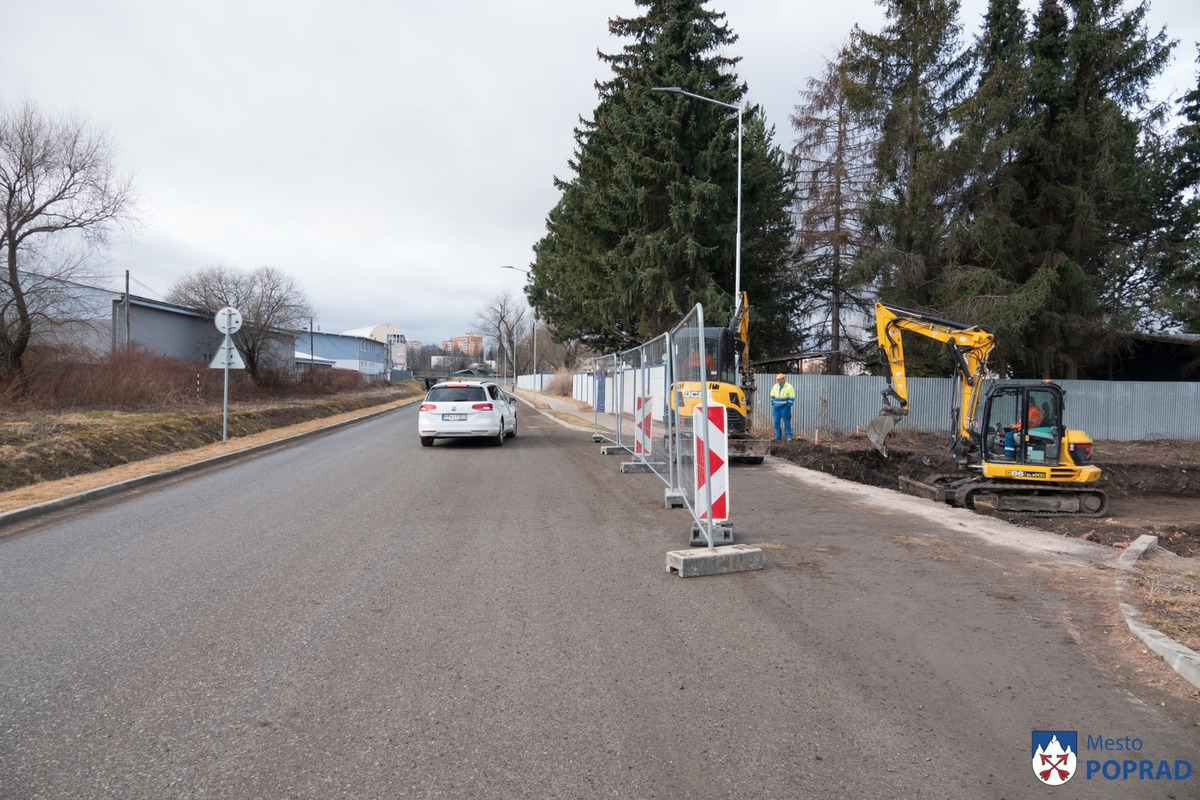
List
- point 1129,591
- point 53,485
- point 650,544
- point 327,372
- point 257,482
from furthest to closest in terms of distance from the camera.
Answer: point 327,372 → point 257,482 → point 53,485 → point 650,544 → point 1129,591

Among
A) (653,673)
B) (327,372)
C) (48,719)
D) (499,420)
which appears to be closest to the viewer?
(48,719)

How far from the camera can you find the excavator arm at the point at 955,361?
42.1 ft

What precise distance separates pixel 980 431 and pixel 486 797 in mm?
12289

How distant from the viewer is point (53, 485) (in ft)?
34.2

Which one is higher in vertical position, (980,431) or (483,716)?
(980,431)

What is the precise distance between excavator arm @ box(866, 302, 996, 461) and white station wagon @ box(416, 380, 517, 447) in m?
8.68

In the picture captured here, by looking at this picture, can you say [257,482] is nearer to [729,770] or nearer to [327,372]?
[729,770]

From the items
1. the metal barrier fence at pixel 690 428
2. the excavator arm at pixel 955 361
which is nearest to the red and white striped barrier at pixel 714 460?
the metal barrier fence at pixel 690 428

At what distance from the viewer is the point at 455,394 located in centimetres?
1681

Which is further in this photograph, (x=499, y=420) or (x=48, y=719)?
(x=499, y=420)

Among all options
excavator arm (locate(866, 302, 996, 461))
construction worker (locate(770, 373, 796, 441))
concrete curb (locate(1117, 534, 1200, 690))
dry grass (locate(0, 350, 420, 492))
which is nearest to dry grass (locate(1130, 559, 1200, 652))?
concrete curb (locate(1117, 534, 1200, 690))

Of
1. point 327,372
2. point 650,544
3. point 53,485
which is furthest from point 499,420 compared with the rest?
point 327,372

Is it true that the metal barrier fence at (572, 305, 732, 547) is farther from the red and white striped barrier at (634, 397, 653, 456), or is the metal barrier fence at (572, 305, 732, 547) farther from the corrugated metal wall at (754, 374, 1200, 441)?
the corrugated metal wall at (754, 374, 1200, 441)

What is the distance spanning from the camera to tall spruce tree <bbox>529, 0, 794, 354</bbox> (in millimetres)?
24359
